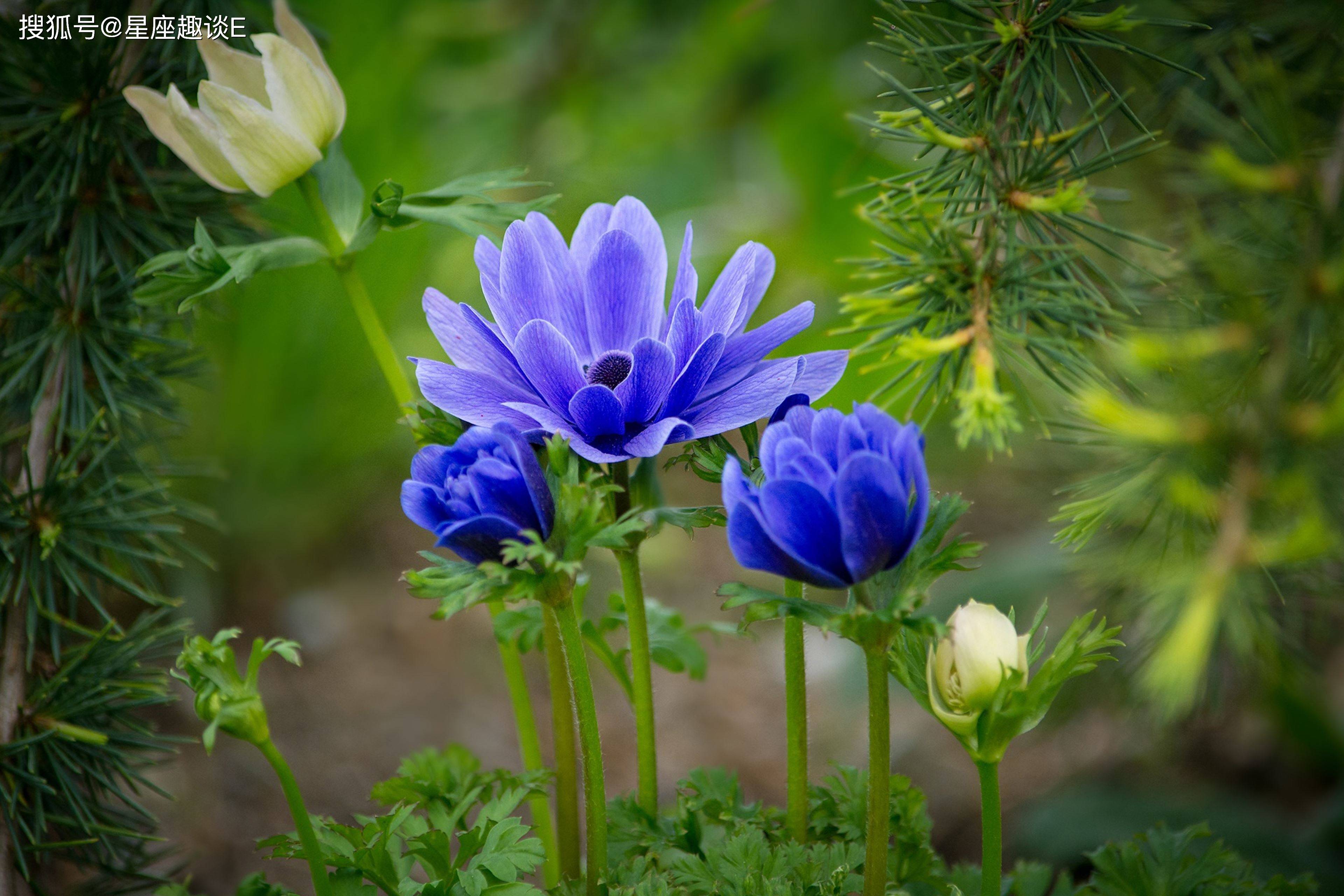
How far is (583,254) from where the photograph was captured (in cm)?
56

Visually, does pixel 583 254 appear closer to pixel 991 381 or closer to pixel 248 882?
pixel 991 381

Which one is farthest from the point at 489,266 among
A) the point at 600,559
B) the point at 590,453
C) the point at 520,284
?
the point at 600,559

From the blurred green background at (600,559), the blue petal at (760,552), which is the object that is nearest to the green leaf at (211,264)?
the blue petal at (760,552)

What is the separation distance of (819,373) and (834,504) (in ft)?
0.33

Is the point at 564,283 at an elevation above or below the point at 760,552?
above

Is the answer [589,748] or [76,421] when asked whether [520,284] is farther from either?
[76,421]

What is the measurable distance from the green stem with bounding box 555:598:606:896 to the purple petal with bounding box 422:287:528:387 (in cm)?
13

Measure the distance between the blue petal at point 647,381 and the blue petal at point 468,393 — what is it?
56 mm

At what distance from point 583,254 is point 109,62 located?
40 cm

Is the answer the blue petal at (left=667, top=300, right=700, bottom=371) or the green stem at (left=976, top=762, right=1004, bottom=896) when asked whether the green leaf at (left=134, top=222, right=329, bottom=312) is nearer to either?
the blue petal at (left=667, top=300, right=700, bottom=371)

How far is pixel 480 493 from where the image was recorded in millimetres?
436

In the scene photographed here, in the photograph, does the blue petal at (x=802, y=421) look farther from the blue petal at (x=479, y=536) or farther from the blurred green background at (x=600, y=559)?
the blurred green background at (x=600, y=559)

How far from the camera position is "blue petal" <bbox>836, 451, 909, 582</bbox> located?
1.38 feet

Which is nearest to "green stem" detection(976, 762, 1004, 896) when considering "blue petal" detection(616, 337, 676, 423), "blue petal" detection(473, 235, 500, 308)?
"blue petal" detection(616, 337, 676, 423)
